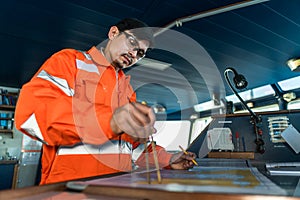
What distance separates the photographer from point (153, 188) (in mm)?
517

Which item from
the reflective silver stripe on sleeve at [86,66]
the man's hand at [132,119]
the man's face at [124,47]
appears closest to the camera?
the man's hand at [132,119]

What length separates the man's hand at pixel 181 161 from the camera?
1.01 metres

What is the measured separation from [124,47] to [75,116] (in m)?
0.59

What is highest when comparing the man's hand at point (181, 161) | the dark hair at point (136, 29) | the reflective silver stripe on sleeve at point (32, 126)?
the dark hair at point (136, 29)

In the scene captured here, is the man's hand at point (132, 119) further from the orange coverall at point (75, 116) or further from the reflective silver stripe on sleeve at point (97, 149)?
the reflective silver stripe on sleeve at point (97, 149)

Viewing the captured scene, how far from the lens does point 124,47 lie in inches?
44.9

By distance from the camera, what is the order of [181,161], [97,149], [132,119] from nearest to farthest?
[132,119], [97,149], [181,161]

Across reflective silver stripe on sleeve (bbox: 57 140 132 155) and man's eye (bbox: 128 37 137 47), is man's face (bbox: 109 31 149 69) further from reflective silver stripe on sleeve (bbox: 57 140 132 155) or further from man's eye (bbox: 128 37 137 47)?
reflective silver stripe on sleeve (bbox: 57 140 132 155)

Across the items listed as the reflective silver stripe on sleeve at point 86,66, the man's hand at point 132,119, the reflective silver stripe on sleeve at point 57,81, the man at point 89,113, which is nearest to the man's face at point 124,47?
the man at point 89,113

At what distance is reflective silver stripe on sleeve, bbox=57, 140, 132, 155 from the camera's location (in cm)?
83

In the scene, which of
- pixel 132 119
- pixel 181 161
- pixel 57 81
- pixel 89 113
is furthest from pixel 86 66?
pixel 181 161

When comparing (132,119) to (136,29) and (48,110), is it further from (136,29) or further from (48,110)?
(136,29)

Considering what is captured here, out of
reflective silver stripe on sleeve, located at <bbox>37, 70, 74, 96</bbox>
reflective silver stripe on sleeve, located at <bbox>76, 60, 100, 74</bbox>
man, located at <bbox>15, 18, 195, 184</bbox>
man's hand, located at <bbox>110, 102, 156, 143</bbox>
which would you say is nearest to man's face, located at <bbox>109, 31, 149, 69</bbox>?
man, located at <bbox>15, 18, 195, 184</bbox>

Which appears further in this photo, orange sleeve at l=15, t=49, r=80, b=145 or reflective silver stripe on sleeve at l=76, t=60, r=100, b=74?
reflective silver stripe on sleeve at l=76, t=60, r=100, b=74
